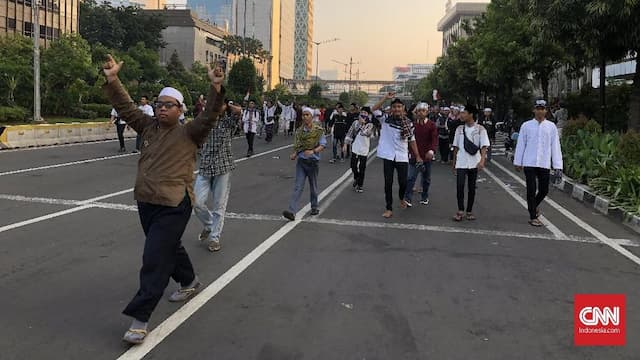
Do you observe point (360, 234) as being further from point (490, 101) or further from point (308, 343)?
point (490, 101)

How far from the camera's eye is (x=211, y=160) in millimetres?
7289

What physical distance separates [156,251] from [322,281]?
2.00 meters

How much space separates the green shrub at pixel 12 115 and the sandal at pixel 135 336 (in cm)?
2577

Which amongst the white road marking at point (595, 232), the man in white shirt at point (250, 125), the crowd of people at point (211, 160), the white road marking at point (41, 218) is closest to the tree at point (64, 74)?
the man in white shirt at point (250, 125)

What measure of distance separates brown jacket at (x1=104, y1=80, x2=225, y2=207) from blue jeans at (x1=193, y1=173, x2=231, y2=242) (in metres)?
2.51

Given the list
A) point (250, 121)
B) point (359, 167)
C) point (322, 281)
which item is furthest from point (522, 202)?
point (250, 121)

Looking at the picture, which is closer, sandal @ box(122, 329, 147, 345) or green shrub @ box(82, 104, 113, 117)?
sandal @ box(122, 329, 147, 345)

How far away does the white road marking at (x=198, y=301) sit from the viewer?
423 cm

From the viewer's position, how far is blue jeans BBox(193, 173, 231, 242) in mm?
7199

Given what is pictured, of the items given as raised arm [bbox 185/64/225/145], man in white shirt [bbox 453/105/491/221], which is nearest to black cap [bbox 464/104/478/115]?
man in white shirt [bbox 453/105/491/221]

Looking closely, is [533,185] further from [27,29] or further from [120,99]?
[27,29]

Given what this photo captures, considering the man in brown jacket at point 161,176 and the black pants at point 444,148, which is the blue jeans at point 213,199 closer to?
the man in brown jacket at point 161,176

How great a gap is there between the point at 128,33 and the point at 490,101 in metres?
58.2

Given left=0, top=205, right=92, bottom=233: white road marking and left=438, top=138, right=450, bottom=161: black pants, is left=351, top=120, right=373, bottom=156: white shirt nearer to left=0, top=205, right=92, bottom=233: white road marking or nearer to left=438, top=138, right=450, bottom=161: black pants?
left=0, top=205, right=92, bottom=233: white road marking
